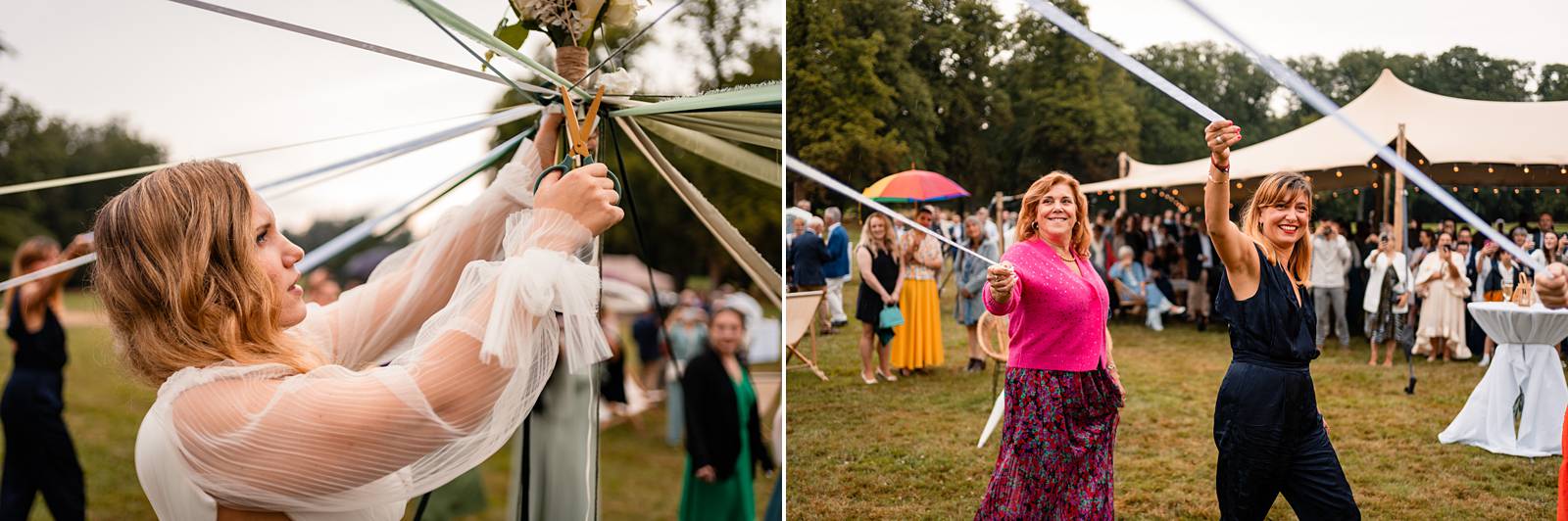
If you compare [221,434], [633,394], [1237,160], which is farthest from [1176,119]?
[633,394]

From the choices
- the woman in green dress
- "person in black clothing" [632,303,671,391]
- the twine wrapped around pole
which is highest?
the twine wrapped around pole

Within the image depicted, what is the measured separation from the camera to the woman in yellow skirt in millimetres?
7180

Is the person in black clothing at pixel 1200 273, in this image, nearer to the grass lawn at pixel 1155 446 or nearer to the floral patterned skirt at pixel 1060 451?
the grass lawn at pixel 1155 446

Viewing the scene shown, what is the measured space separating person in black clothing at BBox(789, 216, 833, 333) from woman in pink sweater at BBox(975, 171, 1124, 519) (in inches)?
115

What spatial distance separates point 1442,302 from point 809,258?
13.1ft

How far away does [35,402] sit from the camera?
4742mm

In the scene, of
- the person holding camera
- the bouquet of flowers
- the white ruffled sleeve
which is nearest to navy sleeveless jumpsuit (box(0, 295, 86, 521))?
the white ruffled sleeve

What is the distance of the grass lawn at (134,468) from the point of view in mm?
8203

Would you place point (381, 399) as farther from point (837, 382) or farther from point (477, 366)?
point (837, 382)

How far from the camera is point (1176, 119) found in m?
6.39

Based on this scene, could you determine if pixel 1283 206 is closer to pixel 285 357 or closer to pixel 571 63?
pixel 571 63

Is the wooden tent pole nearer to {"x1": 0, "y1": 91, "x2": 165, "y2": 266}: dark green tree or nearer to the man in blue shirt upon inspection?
the man in blue shirt

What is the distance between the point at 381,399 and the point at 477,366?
0.15 meters

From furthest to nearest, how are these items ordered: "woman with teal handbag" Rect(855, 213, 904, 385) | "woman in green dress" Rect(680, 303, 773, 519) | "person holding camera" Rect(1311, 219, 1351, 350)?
"person holding camera" Rect(1311, 219, 1351, 350) → "woman with teal handbag" Rect(855, 213, 904, 385) → "woman in green dress" Rect(680, 303, 773, 519)
